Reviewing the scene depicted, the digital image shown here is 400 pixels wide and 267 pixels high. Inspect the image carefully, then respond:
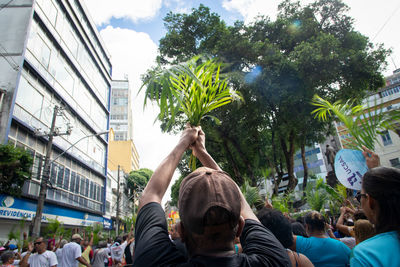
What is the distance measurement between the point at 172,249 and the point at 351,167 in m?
3.06

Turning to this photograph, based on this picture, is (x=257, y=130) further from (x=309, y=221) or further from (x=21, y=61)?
(x=21, y=61)

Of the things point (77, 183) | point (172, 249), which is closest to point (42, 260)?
point (172, 249)

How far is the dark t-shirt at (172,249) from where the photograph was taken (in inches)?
37.9

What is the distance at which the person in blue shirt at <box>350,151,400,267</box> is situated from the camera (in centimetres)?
121

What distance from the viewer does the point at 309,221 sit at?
320cm

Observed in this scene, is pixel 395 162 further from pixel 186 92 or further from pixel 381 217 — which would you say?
pixel 381 217

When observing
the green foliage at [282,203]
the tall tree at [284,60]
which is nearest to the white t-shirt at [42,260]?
the green foliage at [282,203]

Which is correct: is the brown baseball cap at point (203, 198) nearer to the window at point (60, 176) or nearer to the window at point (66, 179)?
the window at point (60, 176)

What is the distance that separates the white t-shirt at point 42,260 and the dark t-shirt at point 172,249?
20.7 ft

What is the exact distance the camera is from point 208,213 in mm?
991

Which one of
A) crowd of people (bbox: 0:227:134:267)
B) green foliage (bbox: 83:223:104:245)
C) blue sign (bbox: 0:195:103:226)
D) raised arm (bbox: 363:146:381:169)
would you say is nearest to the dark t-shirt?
raised arm (bbox: 363:146:381:169)

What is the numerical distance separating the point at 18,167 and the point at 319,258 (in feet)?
41.1

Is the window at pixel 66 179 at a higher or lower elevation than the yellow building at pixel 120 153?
lower

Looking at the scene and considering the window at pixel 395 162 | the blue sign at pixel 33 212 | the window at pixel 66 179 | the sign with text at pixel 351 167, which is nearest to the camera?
the sign with text at pixel 351 167
